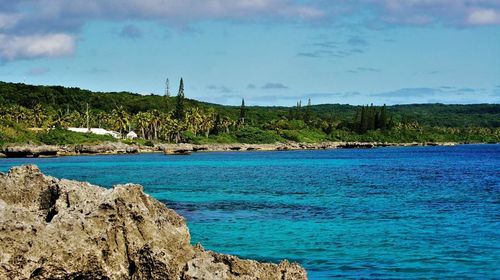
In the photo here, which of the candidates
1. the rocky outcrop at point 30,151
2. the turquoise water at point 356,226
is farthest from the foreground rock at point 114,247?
the rocky outcrop at point 30,151

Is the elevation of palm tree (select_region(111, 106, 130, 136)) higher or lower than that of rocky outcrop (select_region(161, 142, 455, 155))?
higher

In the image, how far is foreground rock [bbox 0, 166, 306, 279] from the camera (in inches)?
455

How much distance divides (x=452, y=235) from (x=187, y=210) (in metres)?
14.1

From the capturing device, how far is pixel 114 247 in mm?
13031

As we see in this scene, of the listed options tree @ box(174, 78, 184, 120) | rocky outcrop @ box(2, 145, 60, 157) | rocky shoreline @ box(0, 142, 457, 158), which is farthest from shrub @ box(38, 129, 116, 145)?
tree @ box(174, 78, 184, 120)

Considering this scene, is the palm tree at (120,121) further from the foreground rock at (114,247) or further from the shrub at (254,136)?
the foreground rock at (114,247)

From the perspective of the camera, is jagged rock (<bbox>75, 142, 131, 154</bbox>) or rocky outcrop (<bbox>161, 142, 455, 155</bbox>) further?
rocky outcrop (<bbox>161, 142, 455, 155</bbox>)

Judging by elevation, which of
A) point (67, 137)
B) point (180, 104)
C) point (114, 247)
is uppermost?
point (180, 104)

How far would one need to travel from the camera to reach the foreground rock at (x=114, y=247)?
11.5m

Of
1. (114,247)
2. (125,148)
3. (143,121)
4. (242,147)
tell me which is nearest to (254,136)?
(242,147)

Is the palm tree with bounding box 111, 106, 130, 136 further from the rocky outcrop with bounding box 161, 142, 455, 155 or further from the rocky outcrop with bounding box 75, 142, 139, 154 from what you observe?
the rocky outcrop with bounding box 75, 142, 139, 154

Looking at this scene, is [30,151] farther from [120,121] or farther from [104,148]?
[120,121]

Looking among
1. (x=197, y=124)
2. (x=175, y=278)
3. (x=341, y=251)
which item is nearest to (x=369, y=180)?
(x=341, y=251)

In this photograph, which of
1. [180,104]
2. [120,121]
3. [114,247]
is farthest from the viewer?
[180,104]
